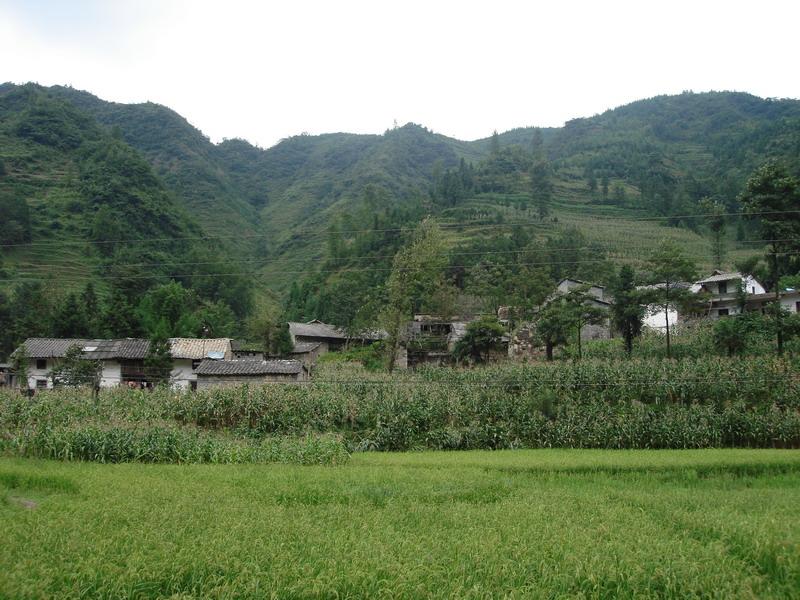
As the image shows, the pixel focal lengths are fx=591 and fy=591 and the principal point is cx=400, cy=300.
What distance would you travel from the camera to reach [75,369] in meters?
33.2

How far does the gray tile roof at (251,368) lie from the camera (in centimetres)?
3244

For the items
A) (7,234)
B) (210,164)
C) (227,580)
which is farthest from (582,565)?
(210,164)

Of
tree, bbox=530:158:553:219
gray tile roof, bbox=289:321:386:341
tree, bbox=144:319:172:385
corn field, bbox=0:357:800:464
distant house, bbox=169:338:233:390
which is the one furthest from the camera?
tree, bbox=530:158:553:219

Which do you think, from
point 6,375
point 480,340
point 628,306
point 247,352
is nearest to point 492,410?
point 628,306

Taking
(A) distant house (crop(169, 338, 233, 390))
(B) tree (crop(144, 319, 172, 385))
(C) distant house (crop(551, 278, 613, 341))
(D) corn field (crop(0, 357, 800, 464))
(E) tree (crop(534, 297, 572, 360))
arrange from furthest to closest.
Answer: (C) distant house (crop(551, 278, 613, 341)) < (A) distant house (crop(169, 338, 233, 390)) < (B) tree (crop(144, 319, 172, 385)) < (E) tree (crop(534, 297, 572, 360)) < (D) corn field (crop(0, 357, 800, 464))

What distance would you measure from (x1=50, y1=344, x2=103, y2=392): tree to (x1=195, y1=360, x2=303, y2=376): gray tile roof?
580 centimetres

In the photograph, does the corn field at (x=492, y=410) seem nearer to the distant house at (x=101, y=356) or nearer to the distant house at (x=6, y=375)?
the distant house at (x=101, y=356)

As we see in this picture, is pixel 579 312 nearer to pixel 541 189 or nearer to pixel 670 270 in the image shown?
pixel 670 270

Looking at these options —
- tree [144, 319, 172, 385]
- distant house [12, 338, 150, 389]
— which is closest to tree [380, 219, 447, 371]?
tree [144, 319, 172, 385]

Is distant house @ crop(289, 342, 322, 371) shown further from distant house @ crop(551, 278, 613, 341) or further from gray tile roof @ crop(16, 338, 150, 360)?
distant house @ crop(551, 278, 613, 341)

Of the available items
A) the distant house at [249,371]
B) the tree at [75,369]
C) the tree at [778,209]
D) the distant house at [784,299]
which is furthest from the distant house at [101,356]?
the distant house at [784,299]

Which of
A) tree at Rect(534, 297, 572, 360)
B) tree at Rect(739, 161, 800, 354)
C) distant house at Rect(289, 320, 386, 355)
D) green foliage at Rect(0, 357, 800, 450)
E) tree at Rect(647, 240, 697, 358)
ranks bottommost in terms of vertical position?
green foliage at Rect(0, 357, 800, 450)

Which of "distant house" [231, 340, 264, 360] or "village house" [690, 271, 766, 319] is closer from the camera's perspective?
"village house" [690, 271, 766, 319]

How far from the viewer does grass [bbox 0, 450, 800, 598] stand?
703cm
